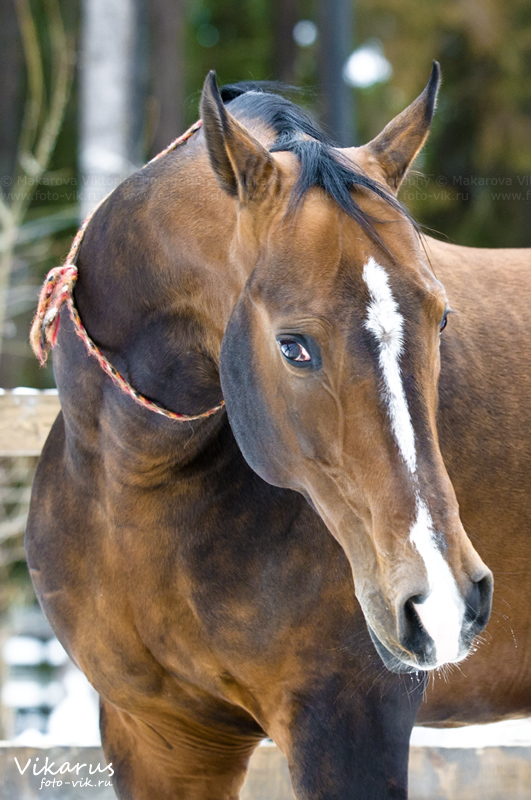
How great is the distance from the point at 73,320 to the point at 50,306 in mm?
119

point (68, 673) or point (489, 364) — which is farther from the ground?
→ point (489, 364)

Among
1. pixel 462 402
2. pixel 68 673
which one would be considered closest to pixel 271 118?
pixel 462 402

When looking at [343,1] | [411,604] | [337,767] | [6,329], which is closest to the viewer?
[411,604]

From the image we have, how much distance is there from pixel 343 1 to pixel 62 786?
4.74m

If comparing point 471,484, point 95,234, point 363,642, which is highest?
point 95,234

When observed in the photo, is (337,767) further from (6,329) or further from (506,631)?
(6,329)

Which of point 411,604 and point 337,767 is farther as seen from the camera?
point 337,767

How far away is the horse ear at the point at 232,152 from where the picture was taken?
1638 millimetres

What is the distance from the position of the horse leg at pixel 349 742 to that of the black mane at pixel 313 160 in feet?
3.16

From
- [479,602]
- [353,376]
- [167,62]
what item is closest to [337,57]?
[167,62]

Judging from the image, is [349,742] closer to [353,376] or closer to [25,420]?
[353,376]

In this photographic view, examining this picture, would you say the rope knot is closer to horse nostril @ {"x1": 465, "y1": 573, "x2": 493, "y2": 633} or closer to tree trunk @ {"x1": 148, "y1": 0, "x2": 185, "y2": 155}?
horse nostril @ {"x1": 465, "y1": 573, "x2": 493, "y2": 633}

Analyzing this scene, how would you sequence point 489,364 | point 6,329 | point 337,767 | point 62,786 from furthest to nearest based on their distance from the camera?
point 6,329, point 62,786, point 489,364, point 337,767

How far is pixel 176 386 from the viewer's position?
1926 mm
